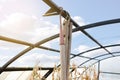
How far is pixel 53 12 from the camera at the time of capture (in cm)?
370

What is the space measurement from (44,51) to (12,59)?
1344 millimetres

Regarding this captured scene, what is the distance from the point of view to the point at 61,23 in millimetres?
3527

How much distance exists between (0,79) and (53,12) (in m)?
5.71

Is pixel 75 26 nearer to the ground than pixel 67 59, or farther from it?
farther from it

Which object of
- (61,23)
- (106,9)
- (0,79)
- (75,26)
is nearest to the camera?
(61,23)

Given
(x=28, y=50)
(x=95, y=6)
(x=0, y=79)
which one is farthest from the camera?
(x=0, y=79)

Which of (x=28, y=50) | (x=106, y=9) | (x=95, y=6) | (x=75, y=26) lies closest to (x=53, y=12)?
(x=75, y=26)

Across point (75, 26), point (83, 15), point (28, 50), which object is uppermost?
point (83, 15)

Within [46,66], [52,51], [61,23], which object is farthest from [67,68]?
[46,66]

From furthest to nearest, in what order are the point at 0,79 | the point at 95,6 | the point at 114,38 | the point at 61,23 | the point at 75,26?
the point at 0,79
the point at 114,38
the point at 95,6
the point at 75,26
the point at 61,23

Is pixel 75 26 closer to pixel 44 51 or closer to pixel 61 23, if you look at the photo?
pixel 61 23

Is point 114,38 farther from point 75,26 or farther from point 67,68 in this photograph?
point 67,68

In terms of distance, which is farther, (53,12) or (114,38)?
(114,38)

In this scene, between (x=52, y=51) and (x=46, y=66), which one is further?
(x=46, y=66)
